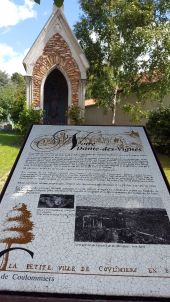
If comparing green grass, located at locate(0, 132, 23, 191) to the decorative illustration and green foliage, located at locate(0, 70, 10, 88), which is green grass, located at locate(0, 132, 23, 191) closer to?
the decorative illustration

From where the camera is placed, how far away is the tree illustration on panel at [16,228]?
3.54 metres

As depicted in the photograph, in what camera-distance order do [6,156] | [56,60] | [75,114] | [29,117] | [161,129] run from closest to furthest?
1. [6,156]
2. [161,129]
3. [29,117]
4. [75,114]
5. [56,60]

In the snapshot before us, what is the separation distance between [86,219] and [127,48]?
1749cm

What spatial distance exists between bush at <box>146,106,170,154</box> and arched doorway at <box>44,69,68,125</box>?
615 cm

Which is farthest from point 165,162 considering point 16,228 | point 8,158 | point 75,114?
point 16,228

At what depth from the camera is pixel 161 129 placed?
16.7 meters

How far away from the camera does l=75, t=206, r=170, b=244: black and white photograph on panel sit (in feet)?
11.7

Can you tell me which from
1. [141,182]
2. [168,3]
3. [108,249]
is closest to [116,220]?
[108,249]

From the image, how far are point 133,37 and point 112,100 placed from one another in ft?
13.5

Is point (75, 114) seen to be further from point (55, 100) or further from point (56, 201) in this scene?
point (56, 201)

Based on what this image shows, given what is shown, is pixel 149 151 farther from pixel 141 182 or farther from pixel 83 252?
pixel 83 252

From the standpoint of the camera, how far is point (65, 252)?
3.42 metres

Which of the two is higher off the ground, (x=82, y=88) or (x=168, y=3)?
(x=168, y=3)

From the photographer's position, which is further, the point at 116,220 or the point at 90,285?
the point at 116,220
